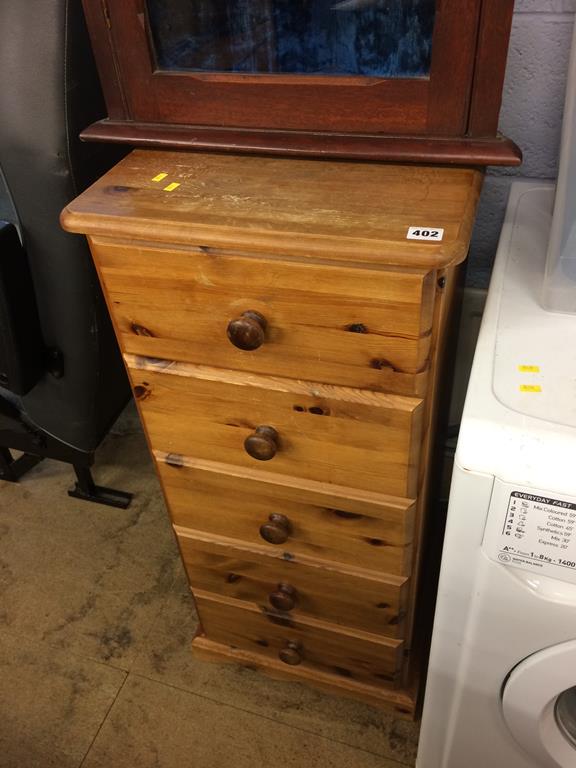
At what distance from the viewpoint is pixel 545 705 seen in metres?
0.79

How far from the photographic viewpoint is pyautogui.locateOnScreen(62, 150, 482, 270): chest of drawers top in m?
0.65

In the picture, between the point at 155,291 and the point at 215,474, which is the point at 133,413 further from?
the point at 155,291

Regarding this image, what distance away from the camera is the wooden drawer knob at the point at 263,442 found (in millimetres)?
841

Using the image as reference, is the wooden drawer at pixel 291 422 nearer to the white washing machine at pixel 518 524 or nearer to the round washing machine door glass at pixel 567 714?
the white washing machine at pixel 518 524

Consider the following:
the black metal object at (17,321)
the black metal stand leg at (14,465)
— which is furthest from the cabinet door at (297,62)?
the black metal stand leg at (14,465)

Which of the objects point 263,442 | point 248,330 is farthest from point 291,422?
point 248,330

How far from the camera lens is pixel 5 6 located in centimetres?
91

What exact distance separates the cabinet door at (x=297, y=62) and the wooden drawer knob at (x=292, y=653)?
88 centimetres

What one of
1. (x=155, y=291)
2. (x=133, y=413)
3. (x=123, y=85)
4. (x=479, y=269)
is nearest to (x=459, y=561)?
(x=155, y=291)

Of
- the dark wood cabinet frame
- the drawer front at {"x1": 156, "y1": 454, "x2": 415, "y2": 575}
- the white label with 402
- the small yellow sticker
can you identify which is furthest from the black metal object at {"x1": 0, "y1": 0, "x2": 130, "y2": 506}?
the small yellow sticker

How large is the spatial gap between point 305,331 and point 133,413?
119 centimetres

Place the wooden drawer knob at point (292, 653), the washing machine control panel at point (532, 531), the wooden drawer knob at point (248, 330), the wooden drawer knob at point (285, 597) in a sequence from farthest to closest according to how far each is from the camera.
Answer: the wooden drawer knob at point (292, 653) → the wooden drawer knob at point (285, 597) → the wooden drawer knob at point (248, 330) → the washing machine control panel at point (532, 531)

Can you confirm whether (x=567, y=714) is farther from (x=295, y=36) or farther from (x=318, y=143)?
(x=295, y=36)

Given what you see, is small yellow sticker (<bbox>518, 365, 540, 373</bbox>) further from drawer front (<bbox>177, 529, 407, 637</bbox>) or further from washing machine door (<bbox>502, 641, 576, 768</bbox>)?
drawer front (<bbox>177, 529, 407, 637</bbox>)
